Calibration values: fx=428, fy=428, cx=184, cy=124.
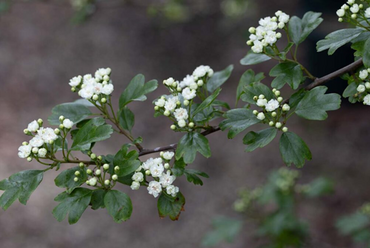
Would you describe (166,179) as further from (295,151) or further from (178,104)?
(295,151)

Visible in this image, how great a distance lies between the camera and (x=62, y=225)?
3953 mm

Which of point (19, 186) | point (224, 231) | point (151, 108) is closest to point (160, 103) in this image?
point (19, 186)

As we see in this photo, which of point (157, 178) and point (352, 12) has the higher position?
point (352, 12)

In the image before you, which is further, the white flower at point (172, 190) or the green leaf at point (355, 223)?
the green leaf at point (355, 223)

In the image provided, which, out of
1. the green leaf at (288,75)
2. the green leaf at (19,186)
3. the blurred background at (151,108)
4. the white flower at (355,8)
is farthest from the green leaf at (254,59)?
the blurred background at (151,108)

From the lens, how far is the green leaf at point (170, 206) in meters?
1.37

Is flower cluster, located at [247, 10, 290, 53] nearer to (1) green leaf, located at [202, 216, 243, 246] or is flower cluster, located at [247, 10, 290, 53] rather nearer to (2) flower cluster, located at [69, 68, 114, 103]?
(2) flower cluster, located at [69, 68, 114, 103]

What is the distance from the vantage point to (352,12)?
1.33 metres

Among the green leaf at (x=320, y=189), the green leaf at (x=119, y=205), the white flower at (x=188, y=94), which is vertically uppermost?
the white flower at (x=188, y=94)

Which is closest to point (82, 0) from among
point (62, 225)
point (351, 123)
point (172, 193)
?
point (62, 225)

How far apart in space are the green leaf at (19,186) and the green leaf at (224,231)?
72.1 inches

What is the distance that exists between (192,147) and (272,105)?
28 cm

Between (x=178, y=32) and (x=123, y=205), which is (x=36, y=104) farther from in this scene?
(x=123, y=205)

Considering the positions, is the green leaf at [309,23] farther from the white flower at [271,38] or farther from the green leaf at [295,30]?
the white flower at [271,38]
